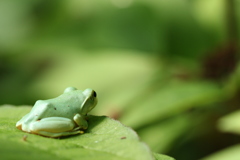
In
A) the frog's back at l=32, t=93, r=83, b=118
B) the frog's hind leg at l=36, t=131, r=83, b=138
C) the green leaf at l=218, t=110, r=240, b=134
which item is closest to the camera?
the frog's hind leg at l=36, t=131, r=83, b=138

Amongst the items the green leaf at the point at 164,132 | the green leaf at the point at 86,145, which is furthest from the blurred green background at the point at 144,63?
the green leaf at the point at 86,145

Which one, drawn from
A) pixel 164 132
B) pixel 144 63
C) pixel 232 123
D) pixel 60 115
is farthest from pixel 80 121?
pixel 144 63

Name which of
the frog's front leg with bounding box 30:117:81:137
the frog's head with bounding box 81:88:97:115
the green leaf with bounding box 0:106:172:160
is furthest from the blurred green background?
the green leaf with bounding box 0:106:172:160

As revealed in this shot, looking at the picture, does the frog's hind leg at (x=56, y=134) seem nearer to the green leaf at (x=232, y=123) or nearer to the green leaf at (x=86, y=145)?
the green leaf at (x=86, y=145)

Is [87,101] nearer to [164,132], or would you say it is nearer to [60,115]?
[60,115]

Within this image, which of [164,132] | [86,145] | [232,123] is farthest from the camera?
[164,132]

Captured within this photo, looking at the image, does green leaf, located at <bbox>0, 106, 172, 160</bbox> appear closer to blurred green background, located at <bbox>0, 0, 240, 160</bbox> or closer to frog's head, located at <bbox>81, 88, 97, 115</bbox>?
frog's head, located at <bbox>81, 88, 97, 115</bbox>
